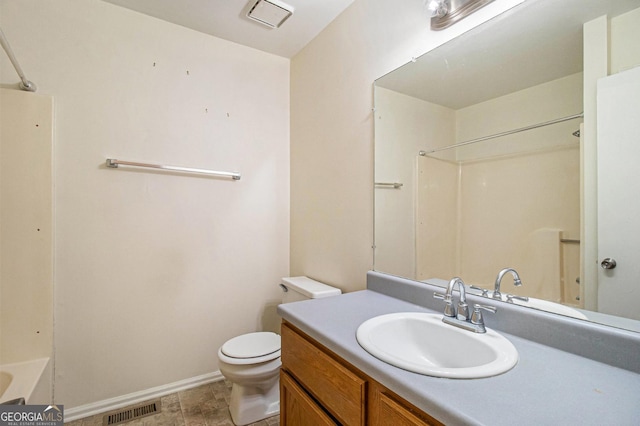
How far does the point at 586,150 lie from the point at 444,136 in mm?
493

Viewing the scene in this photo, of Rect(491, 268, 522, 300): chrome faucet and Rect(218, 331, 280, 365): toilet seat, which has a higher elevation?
Rect(491, 268, 522, 300): chrome faucet

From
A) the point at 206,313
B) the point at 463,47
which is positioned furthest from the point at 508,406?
the point at 206,313

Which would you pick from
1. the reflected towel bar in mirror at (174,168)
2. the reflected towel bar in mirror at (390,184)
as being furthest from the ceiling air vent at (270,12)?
the reflected towel bar in mirror at (390,184)

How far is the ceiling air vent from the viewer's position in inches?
67.4

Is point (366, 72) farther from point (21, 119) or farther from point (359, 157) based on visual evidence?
point (21, 119)

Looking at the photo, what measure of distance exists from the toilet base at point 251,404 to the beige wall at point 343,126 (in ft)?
2.47

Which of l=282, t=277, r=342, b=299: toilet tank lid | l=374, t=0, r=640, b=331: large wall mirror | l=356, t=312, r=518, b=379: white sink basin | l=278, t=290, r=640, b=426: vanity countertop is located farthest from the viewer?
l=282, t=277, r=342, b=299: toilet tank lid

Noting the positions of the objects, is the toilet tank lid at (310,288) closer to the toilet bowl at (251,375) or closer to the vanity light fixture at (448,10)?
the toilet bowl at (251,375)

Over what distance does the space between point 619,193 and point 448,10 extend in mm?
928

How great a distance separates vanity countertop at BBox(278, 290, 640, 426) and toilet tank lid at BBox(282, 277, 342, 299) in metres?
0.79

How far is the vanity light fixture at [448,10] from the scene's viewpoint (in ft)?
3.73

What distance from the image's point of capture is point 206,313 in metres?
2.04

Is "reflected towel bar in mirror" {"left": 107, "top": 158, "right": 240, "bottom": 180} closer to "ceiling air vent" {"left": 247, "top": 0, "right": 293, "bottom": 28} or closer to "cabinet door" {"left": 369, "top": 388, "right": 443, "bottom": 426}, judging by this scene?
"ceiling air vent" {"left": 247, "top": 0, "right": 293, "bottom": 28}

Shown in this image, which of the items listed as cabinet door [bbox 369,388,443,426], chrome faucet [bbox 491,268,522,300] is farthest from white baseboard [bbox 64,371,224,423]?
chrome faucet [bbox 491,268,522,300]
